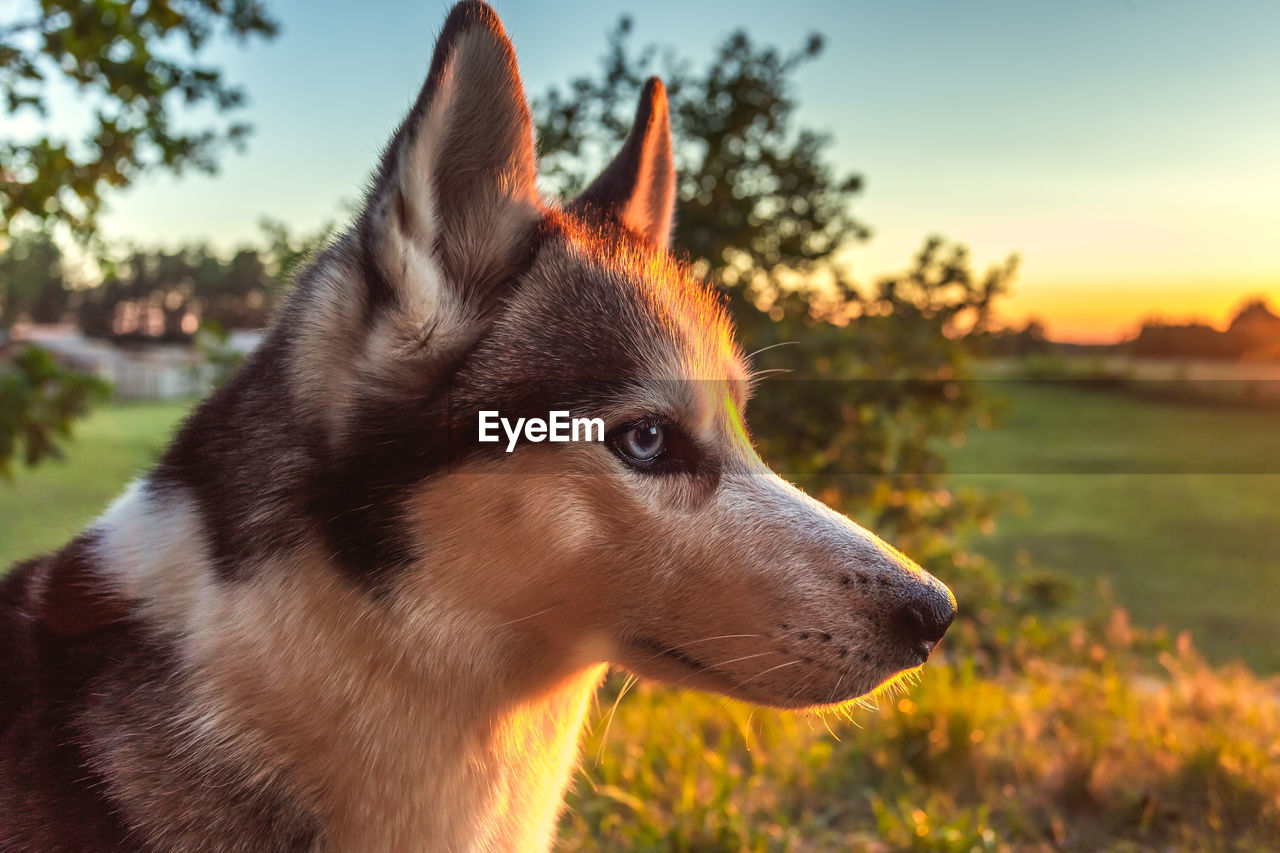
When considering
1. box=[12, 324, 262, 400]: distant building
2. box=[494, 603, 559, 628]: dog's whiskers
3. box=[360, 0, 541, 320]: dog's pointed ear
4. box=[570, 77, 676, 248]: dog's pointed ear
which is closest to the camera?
box=[360, 0, 541, 320]: dog's pointed ear

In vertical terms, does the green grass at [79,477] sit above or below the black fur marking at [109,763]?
below

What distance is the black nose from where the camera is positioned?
82.3 inches

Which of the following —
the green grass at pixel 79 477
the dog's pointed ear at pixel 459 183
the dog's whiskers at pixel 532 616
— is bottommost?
the green grass at pixel 79 477

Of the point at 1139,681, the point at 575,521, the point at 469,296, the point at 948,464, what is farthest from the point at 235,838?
the point at 1139,681

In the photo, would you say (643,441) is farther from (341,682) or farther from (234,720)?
(234,720)

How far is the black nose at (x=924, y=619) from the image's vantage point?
209 cm

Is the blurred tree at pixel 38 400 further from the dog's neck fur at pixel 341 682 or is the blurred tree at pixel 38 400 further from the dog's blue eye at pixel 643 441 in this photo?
the dog's blue eye at pixel 643 441

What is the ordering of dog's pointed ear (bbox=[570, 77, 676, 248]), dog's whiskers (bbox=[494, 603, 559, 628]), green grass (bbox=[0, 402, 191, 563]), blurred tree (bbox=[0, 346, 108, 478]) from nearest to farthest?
dog's whiskers (bbox=[494, 603, 559, 628]), dog's pointed ear (bbox=[570, 77, 676, 248]), blurred tree (bbox=[0, 346, 108, 478]), green grass (bbox=[0, 402, 191, 563])

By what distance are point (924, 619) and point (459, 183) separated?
4.94 feet

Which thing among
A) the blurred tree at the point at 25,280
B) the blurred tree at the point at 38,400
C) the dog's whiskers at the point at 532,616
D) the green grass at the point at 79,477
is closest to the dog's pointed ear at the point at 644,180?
the dog's whiskers at the point at 532,616

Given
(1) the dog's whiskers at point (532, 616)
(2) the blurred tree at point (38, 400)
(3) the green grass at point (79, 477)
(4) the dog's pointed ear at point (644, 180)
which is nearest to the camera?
(1) the dog's whiskers at point (532, 616)

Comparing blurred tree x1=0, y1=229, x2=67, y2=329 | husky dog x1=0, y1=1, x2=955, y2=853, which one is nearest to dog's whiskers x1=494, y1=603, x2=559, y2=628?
husky dog x1=0, y1=1, x2=955, y2=853

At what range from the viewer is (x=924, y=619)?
2.10 metres

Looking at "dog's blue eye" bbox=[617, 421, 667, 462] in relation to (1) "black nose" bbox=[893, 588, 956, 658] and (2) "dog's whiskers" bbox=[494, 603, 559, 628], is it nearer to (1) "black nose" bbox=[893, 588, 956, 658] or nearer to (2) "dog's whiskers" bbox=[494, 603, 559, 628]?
(2) "dog's whiskers" bbox=[494, 603, 559, 628]
